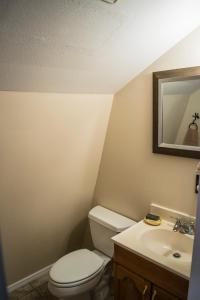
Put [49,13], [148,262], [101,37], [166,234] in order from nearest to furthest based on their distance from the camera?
[49,13] → [101,37] → [148,262] → [166,234]

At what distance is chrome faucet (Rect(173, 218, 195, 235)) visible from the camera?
1735mm

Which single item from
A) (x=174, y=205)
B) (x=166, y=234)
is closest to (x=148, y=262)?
(x=166, y=234)

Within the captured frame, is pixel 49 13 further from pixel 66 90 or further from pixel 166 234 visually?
pixel 166 234

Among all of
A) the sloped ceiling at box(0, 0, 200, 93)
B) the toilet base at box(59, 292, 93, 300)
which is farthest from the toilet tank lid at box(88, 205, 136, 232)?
the sloped ceiling at box(0, 0, 200, 93)

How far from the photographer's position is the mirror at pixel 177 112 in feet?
5.51

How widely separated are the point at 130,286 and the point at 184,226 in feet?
1.80

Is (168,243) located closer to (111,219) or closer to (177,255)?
(177,255)

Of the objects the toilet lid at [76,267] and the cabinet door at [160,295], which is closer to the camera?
the cabinet door at [160,295]

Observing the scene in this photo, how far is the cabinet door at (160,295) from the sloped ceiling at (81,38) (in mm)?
1428

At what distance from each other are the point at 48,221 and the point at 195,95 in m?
1.64

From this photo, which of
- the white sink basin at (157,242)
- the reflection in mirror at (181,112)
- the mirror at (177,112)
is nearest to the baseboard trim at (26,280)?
the white sink basin at (157,242)

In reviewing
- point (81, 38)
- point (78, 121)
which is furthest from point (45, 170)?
point (81, 38)

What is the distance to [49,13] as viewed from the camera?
3.55 feet

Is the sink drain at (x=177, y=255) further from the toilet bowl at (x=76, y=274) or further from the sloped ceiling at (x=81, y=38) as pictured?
the sloped ceiling at (x=81, y=38)
